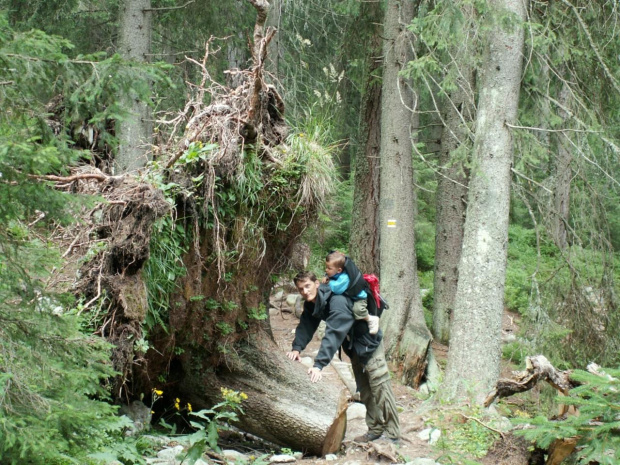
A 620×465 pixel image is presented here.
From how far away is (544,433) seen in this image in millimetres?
4664

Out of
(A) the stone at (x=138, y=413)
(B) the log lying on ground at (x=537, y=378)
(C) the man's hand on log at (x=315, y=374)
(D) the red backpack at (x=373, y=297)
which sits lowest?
(A) the stone at (x=138, y=413)

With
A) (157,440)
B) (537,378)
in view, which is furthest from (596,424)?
(157,440)

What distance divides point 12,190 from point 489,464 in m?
4.81

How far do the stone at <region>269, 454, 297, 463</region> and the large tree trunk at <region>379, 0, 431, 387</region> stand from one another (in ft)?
12.9

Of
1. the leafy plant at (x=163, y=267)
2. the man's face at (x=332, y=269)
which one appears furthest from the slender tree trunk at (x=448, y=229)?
the leafy plant at (x=163, y=267)

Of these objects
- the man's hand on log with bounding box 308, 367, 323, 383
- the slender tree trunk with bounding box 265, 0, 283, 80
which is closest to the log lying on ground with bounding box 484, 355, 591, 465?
the man's hand on log with bounding box 308, 367, 323, 383

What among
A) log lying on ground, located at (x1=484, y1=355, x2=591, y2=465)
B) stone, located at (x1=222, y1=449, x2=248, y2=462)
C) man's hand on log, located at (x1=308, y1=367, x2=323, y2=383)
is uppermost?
log lying on ground, located at (x1=484, y1=355, x2=591, y2=465)

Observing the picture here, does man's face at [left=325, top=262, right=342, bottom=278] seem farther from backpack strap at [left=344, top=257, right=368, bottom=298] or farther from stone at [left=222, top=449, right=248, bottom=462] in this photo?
stone at [left=222, top=449, right=248, bottom=462]

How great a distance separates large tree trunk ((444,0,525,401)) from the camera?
8.01 m

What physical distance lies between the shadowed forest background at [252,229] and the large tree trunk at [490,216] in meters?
0.03

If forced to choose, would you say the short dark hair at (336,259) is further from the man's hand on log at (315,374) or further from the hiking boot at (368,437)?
the hiking boot at (368,437)

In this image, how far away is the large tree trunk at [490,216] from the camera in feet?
26.3

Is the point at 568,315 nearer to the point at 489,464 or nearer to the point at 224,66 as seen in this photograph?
the point at 489,464

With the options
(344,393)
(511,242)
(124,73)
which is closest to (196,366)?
(344,393)
